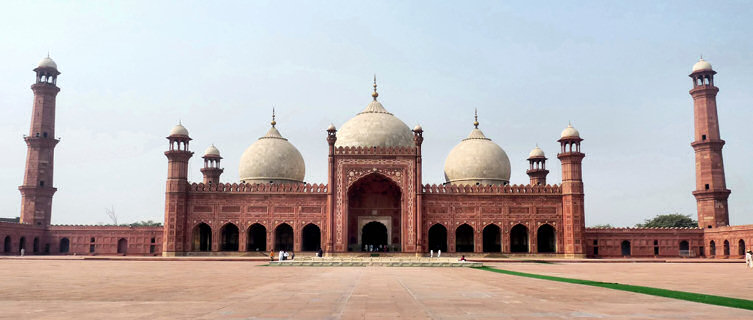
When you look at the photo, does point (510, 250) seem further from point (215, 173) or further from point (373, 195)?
point (215, 173)

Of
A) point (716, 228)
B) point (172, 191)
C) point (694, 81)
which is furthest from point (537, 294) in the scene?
point (694, 81)

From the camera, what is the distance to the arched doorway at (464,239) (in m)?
32.6

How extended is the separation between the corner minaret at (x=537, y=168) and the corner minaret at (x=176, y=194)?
69.7ft

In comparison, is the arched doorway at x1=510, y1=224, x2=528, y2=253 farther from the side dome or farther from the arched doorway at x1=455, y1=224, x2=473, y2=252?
the side dome

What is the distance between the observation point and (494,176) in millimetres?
35625

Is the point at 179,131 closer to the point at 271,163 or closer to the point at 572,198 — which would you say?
the point at 271,163

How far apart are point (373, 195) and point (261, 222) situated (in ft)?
20.1

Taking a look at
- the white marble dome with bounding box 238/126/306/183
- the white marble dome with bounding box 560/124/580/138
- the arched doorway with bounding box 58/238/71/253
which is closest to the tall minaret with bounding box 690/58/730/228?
the white marble dome with bounding box 560/124/580/138

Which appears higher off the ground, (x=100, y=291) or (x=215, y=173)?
(x=215, y=173)

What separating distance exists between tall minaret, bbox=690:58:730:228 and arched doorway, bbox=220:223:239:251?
1034 inches

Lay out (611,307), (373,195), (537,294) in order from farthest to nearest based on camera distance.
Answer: (373,195), (537,294), (611,307)

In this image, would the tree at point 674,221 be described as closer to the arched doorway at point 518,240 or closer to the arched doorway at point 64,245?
the arched doorway at point 518,240

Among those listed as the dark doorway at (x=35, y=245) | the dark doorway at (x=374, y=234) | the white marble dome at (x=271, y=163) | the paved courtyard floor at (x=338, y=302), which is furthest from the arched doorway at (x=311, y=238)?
the paved courtyard floor at (x=338, y=302)

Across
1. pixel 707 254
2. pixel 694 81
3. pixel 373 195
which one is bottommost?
pixel 707 254
